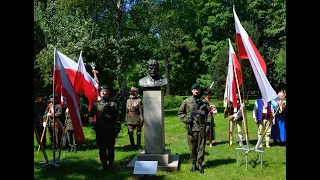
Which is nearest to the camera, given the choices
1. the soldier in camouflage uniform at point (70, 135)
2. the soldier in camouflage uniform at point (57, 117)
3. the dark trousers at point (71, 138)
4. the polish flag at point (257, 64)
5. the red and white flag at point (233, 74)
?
the polish flag at point (257, 64)

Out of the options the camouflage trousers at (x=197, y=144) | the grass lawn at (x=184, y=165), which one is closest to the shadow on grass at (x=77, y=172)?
the grass lawn at (x=184, y=165)

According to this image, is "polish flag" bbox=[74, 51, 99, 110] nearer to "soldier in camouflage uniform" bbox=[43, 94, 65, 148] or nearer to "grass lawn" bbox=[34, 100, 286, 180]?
"soldier in camouflage uniform" bbox=[43, 94, 65, 148]

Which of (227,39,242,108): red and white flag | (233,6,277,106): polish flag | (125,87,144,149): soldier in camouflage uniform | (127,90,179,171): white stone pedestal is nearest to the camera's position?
(233,6,277,106): polish flag

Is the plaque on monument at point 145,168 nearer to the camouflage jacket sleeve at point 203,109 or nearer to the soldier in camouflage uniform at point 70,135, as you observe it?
the camouflage jacket sleeve at point 203,109

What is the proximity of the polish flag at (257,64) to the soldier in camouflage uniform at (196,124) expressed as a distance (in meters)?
1.52

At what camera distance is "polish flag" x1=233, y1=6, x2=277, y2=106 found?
765cm

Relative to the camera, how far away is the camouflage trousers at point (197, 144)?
27.4ft

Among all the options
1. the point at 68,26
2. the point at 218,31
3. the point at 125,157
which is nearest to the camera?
the point at 125,157

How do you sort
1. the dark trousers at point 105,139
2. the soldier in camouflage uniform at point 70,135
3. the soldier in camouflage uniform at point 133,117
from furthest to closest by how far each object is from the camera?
1. the soldier in camouflage uniform at point 133,117
2. the soldier in camouflage uniform at point 70,135
3. the dark trousers at point 105,139

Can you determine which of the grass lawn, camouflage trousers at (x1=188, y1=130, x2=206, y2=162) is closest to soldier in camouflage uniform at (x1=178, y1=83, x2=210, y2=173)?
camouflage trousers at (x1=188, y1=130, x2=206, y2=162)
